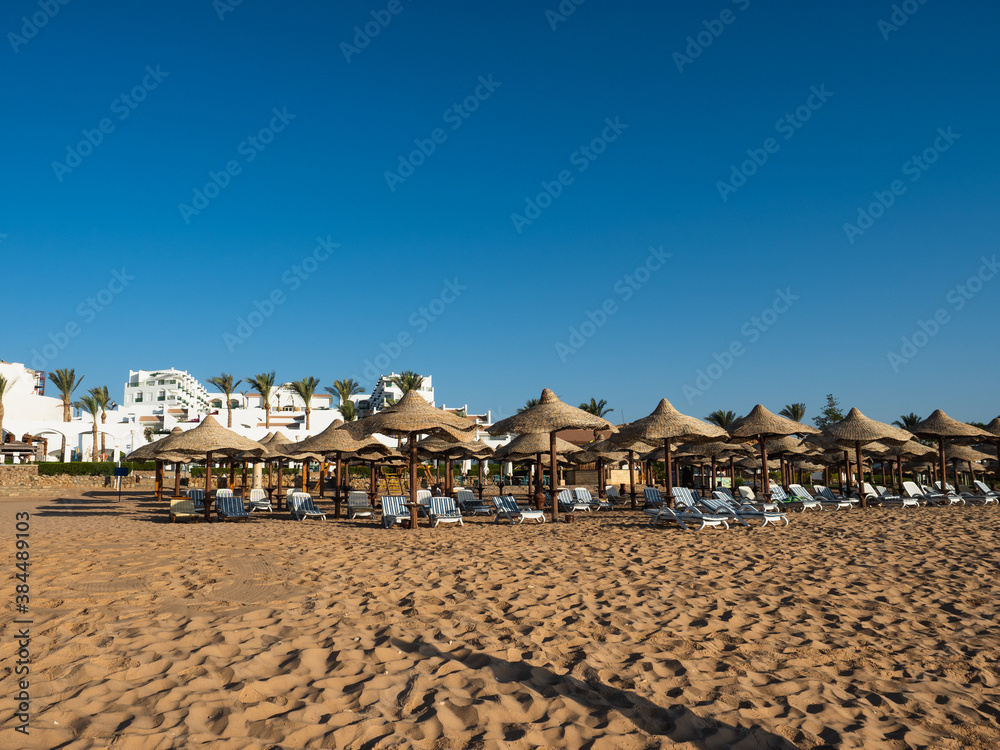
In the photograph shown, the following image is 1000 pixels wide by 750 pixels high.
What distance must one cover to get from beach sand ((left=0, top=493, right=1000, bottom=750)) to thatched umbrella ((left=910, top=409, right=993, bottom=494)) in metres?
13.4

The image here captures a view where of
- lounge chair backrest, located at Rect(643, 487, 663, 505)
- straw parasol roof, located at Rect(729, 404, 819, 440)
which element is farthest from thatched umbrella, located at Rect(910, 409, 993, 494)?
lounge chair backrest, located at Rect(643, 487, 663, 505)

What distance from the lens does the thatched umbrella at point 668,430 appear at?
14.8 meters

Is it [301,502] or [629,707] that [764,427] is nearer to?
[301,502]

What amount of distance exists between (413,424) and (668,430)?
19.1ft

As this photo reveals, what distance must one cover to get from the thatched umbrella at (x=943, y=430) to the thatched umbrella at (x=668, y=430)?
9.40 metres

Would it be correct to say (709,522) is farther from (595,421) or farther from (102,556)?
(102,556)

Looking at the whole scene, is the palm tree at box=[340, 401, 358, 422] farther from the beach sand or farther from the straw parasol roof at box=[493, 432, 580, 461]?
the beach sand

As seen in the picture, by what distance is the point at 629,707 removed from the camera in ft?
12.5

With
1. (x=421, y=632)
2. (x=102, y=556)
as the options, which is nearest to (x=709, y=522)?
(x=421, y=632)

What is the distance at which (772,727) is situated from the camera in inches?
140

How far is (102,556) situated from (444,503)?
6.76 m

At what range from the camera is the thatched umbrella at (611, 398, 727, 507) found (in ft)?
48.5

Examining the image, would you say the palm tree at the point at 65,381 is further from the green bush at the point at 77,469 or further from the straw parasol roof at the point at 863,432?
the straw parasol roof at the point at 863,432

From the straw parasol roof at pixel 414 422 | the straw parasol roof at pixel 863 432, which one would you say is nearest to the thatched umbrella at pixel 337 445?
the straw parasol roof at pixel 414 422
